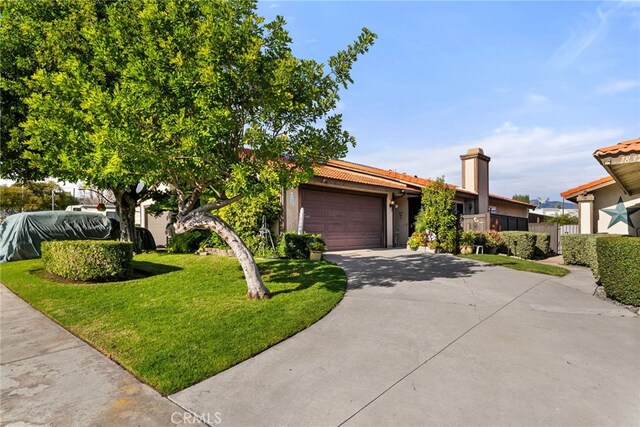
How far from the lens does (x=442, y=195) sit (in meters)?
13.4

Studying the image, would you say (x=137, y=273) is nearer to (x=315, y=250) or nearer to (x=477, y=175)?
(x=315, y=250)

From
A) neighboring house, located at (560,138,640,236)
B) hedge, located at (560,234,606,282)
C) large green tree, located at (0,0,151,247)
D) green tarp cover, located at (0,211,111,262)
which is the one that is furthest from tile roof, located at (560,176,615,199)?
green tarp cover, located at (0,211,111,262)

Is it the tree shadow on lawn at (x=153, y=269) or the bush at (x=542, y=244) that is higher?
the bush at (x=542, y=244)

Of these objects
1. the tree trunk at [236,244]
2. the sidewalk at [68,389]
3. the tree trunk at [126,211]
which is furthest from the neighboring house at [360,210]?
the sidewalk at [68,389]

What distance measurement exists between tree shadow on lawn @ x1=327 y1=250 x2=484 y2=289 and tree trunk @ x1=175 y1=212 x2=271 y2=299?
211cm

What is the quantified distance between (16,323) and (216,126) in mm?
4554

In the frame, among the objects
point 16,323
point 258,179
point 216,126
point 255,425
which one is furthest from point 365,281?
point 16,323

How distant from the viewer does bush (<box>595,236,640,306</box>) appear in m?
5.88

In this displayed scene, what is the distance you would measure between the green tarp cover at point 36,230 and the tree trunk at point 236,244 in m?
11.0

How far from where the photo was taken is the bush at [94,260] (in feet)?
26.2

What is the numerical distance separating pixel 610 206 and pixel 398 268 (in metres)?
8.36

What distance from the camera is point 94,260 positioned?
797cm

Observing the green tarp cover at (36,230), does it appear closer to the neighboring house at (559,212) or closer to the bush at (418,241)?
the bush at (418,241)

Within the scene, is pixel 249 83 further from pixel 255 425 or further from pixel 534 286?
pixel 534 286
